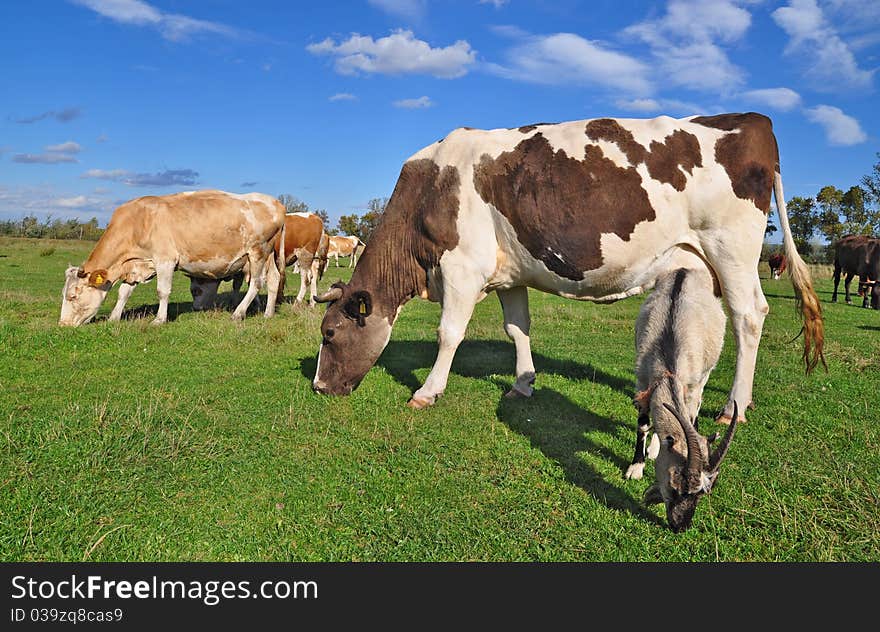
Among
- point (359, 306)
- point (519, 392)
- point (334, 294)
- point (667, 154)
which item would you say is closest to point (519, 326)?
point (519, 392)

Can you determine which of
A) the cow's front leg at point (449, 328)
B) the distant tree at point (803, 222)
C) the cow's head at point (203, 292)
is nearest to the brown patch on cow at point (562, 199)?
the cow's front leg at point (449, 328)

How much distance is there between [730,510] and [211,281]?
44.0 ft

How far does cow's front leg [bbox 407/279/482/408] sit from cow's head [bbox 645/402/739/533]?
10.8ft

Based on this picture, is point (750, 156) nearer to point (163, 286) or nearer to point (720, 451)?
point (720, 451)

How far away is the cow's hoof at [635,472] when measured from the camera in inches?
199

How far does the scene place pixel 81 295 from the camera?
11797 mm

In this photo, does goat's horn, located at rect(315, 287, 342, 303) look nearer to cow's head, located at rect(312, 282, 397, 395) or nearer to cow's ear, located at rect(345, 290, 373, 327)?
cow's head, located at rect(312, 282, 397, 395)

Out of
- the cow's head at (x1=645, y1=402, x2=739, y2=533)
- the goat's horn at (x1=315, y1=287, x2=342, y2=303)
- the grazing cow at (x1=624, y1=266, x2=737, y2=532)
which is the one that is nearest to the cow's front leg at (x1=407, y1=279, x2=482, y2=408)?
the goat's horn at (x1=315, y1=287, x2=342, y2=303)

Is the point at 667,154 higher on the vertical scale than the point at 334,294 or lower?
higher

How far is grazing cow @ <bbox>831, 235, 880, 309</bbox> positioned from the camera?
2052 centimetres

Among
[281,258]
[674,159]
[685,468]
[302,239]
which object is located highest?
[674,159]

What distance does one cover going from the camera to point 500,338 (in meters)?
11.9

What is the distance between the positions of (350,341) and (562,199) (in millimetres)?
3121

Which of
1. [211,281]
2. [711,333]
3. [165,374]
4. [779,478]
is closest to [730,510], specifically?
[779,478]
